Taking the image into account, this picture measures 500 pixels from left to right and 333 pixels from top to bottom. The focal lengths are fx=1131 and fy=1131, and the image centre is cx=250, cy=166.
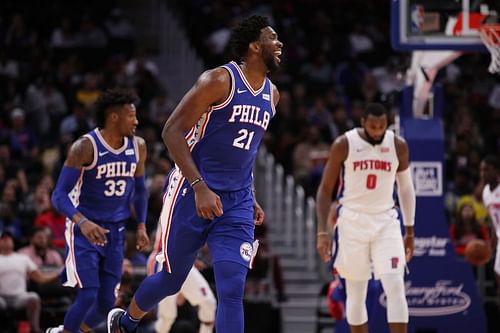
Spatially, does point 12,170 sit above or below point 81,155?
above

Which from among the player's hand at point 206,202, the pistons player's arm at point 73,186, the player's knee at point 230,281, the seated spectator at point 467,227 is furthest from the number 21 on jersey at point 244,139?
the seated spectator at point 467,227

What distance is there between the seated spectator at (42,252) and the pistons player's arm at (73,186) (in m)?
3.87

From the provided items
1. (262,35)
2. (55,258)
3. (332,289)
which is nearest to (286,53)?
(55,258)

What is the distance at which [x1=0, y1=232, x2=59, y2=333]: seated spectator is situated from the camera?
12.1m

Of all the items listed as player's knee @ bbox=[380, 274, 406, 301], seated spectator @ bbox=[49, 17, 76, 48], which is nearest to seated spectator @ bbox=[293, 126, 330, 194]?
seated spectator @ bbox=[49, 17, 76, 48]

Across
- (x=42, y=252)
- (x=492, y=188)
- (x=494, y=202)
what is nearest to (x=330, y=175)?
(x=494, y=202)

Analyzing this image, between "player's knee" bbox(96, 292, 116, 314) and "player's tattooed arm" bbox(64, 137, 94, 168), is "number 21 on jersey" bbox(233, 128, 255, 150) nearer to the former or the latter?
"player's tattooed arm" bbox(64, 137, 94, 168)

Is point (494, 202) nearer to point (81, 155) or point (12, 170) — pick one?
point (81, 155)

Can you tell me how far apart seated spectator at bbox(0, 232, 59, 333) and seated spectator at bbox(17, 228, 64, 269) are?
1.23 feet

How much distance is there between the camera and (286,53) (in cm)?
2017

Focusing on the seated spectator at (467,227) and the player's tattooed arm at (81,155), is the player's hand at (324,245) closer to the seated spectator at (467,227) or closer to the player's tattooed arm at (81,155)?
the player's tattooed arm at (81,155)

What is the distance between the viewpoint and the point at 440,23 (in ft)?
36.2

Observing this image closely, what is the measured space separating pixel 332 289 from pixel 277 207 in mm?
5775

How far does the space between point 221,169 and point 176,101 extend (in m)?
12.3
